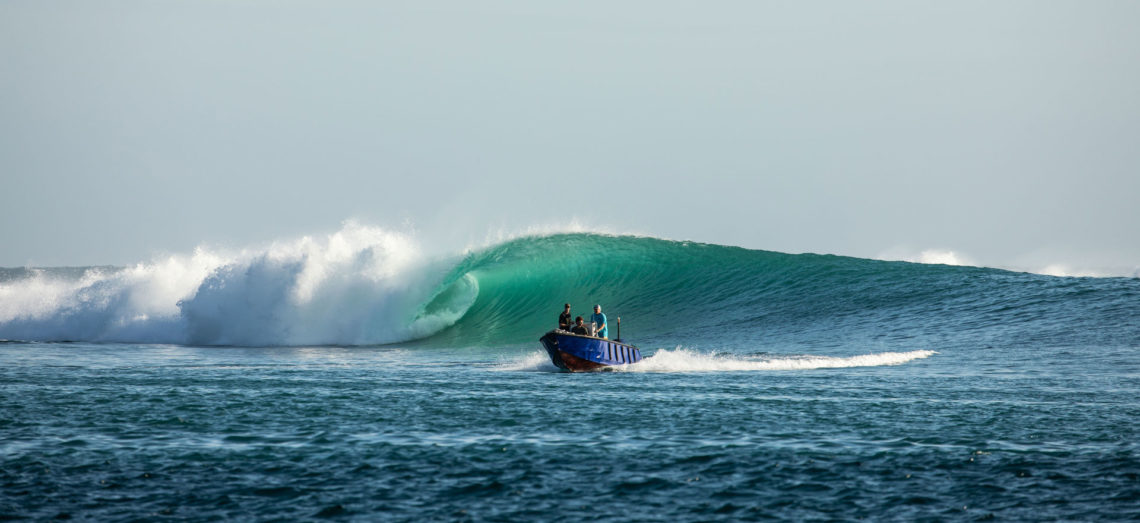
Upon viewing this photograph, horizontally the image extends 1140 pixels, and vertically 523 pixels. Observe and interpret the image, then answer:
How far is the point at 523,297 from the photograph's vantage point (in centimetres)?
3509

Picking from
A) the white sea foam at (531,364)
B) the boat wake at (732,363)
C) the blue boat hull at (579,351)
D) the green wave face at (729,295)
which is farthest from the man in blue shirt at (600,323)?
the green wave face at (729,295)

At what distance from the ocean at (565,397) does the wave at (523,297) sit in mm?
118

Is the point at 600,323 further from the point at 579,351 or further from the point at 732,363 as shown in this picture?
the point at 732,363

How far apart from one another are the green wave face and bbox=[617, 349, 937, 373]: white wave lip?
3082mm

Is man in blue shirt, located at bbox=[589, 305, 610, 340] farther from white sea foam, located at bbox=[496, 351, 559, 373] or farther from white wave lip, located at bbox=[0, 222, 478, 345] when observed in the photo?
white wave lip, located at bbox=[0, 222, 478, 345]

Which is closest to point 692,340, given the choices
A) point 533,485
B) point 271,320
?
point 271,320

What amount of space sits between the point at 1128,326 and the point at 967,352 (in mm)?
4994

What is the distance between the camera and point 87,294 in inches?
1442

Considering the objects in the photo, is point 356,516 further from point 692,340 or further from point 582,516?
point 692,340

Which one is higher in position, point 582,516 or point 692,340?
point 692,340

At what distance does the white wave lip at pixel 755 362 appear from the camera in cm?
2092

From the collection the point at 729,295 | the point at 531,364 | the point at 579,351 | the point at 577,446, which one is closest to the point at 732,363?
the point at 579,351

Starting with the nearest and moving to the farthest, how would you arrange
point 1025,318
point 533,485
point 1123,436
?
point 533,485 → point 1123,436 → point 1025,318

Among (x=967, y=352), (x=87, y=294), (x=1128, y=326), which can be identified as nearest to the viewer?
(x=967, y=352)
